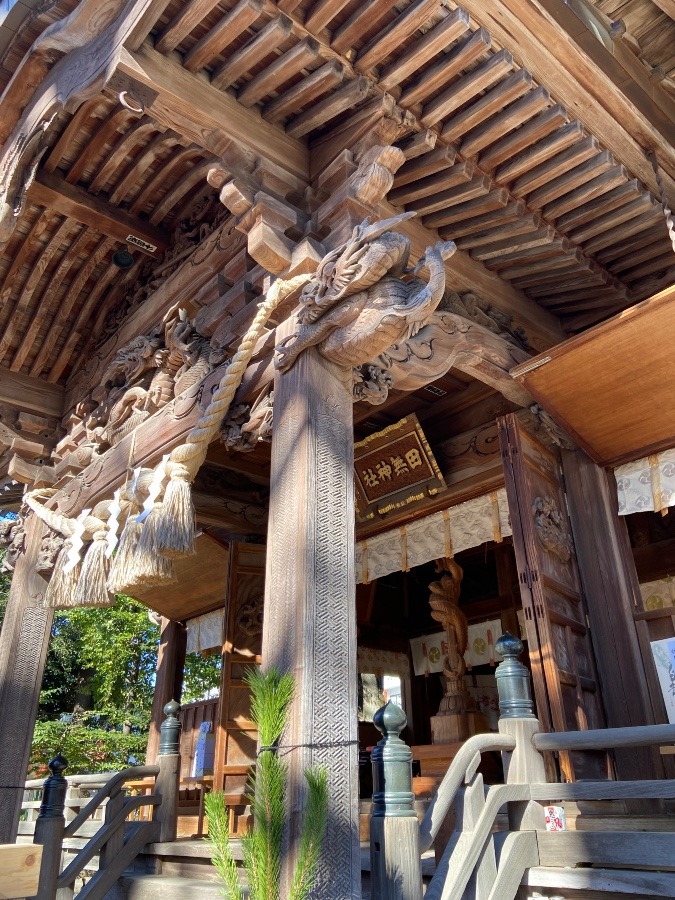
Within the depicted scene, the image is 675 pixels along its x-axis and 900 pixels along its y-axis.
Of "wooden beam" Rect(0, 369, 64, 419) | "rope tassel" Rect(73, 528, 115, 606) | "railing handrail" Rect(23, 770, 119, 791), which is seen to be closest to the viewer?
"rope tassel" Rect(73, 528, 115, 606)

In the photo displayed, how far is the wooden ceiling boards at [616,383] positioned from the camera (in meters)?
4.20

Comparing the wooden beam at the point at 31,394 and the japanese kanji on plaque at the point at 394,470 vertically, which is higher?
the wooden beam at the point at 31,394

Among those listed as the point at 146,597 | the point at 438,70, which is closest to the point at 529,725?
the point at 438,70

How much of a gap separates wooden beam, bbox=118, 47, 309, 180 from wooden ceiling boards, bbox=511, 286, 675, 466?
209cm

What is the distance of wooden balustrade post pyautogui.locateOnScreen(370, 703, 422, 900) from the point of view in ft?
7.53

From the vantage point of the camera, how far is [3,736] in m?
5.55

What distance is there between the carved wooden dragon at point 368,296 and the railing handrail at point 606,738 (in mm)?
2009

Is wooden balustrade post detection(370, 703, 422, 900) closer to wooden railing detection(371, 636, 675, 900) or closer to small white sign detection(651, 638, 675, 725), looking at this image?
wooden railing detection(371, 636, 675, 900)

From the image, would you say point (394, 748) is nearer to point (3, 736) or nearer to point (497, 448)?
point (497, 448)

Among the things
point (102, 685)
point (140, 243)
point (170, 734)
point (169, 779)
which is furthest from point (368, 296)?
point (102, 685)

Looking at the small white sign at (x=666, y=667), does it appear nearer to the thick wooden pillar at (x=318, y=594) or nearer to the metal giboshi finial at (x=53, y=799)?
the thick wooden pillar at (x=318, y=594)

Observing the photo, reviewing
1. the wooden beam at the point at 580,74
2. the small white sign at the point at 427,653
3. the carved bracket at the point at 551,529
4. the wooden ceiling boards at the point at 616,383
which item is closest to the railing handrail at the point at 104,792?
the carved bracket at the point at 551,529

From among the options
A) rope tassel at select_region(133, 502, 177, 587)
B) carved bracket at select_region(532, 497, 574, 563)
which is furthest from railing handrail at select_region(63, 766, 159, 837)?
carved bracket at select_region(532, 497, 574, 563)

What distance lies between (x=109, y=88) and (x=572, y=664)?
4258 millimetres
